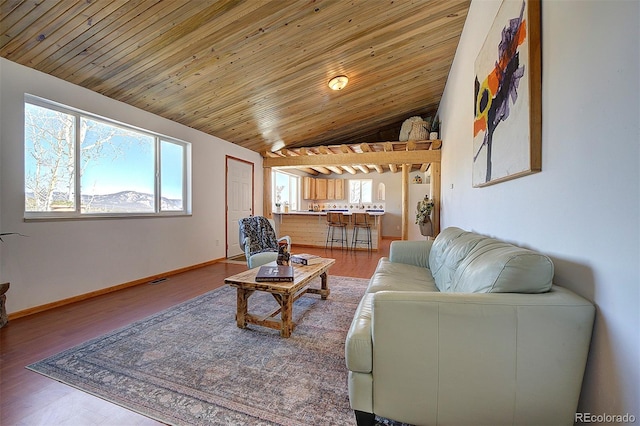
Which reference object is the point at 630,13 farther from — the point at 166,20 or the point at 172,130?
the point at 172,130

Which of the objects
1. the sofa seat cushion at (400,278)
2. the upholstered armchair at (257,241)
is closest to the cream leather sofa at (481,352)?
the sofa seat cushion at (400,278)

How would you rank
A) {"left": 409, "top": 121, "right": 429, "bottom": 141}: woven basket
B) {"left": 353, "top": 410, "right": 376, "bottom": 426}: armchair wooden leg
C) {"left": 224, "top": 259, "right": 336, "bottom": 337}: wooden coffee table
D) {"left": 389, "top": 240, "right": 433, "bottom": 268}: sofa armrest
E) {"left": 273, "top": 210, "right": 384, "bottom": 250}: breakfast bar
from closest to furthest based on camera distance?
{"left": 353, "top": 410, "right": 376, "bottom": 426}: armchair wooden leg → {"left": 224, "top": 259, "right": 336, "bottom": 337}: wooden coffee table → {"left": 389, "top": 240, "right": 433, "bottom": 268}: sofa armrest → {"left": 409, "top": 121, "right": 429, "bottom": 141}: woven basket → {"left": 273, "top": 210, "right": 384, "bottom": 250}: breakfast bar

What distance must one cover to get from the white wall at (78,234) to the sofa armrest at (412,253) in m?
3.25

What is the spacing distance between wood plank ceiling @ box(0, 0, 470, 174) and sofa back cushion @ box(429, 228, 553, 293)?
2462 millimetres

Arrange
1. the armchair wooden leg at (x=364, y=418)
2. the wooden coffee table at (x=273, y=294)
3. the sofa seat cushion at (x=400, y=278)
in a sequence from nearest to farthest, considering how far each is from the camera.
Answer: the armchair wooden leg at (x=364, y=418) → the sofa seat cushion at (x=400, y=278) → the wooden coffee table at (x=273, y=294)

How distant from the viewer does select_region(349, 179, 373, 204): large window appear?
8.87 m

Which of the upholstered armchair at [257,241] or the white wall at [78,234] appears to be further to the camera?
the upholstered armchair at [257,241]

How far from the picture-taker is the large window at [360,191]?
887cm

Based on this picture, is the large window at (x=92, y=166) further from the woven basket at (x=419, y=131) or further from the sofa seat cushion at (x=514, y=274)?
the woven basket at (x=419, y=131)

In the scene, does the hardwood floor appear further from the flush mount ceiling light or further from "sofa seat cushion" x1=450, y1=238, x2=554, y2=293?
the flush mount ceiling light

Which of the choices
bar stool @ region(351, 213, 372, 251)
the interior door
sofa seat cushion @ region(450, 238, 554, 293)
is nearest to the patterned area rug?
sofa seat cushion @ region(450, 238, 554, 293)

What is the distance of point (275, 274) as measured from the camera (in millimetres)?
2219

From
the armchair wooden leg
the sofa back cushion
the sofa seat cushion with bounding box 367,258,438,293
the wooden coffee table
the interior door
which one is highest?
the interior door

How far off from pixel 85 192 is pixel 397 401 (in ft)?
12.1
